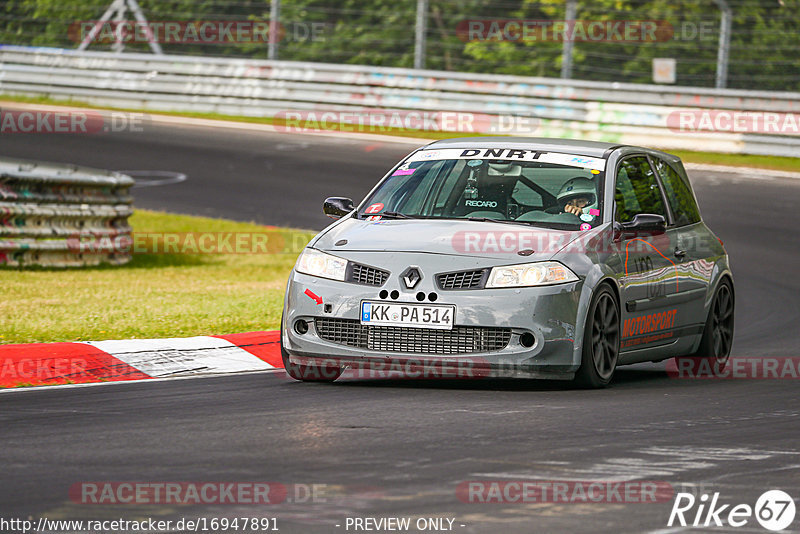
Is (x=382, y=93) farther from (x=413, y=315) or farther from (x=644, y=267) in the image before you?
(x=413, y=315)

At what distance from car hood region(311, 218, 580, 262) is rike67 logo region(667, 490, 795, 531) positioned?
3026 millimetres

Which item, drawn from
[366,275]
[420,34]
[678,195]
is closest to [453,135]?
[420,34]

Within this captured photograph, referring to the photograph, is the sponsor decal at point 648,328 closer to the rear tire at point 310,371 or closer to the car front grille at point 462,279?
the car front grille at point 462,279

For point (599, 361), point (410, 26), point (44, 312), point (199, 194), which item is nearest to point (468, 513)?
point (599, 361)

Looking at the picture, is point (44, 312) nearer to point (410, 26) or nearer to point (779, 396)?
point (779, 396)

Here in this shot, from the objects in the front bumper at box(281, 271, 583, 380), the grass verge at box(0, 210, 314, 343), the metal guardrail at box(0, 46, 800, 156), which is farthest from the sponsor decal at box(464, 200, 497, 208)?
the metal guardrail at box(0, 46, 800, 156)

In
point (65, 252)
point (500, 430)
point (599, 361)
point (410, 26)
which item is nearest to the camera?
point (500, 430)

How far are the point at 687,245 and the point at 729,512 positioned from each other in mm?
4950

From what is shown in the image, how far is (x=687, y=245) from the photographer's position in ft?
33.8

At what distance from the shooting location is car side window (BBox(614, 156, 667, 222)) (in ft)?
31.8

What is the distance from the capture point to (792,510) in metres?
5.61

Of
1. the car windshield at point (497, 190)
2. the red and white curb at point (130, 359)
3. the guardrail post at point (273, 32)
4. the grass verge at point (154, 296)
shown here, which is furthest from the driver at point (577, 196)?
the guardrail post at point (273, 32)

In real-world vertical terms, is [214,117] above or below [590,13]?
below

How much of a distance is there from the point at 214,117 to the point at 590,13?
8.17 m
